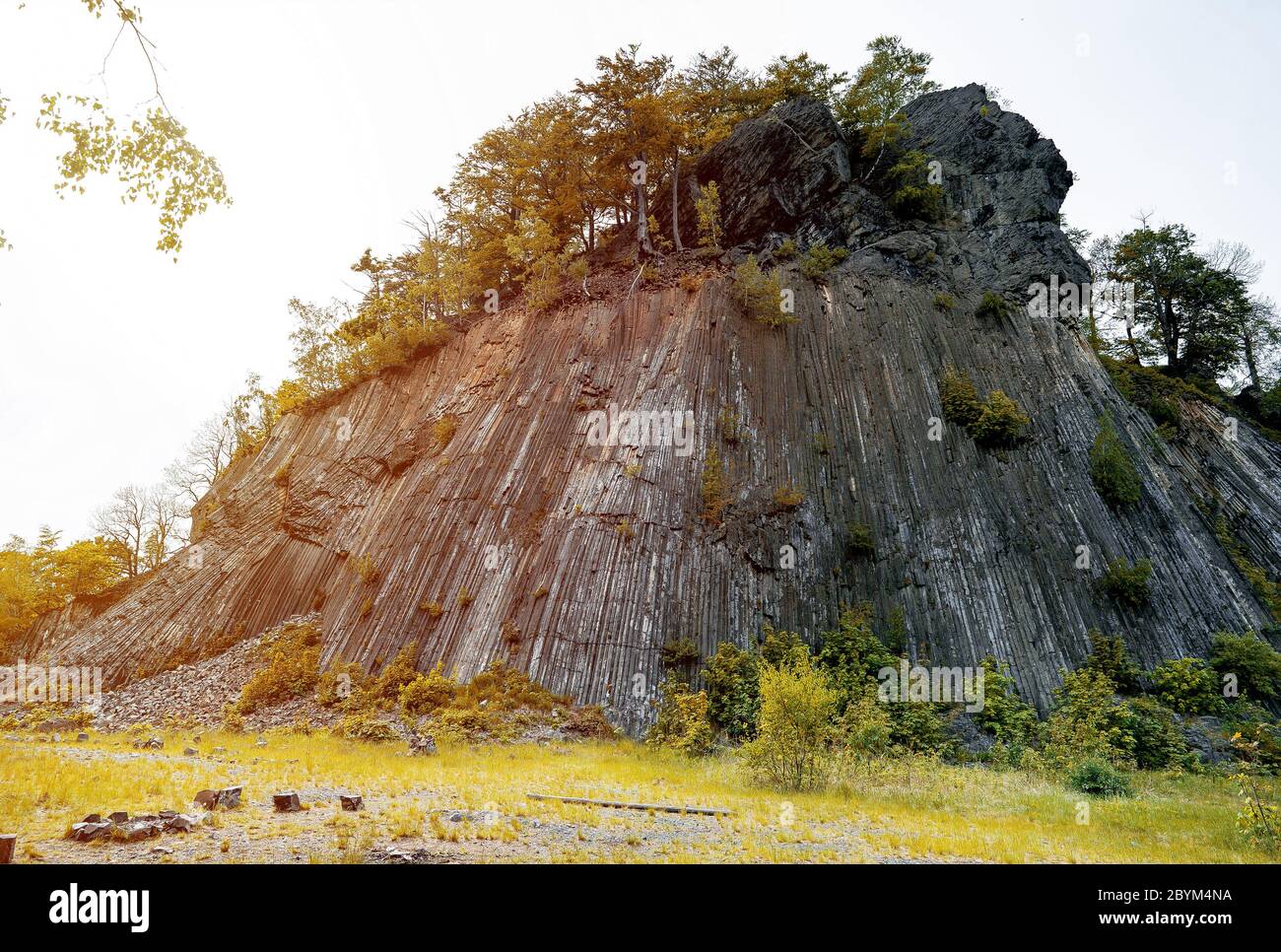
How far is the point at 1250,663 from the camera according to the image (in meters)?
19.1

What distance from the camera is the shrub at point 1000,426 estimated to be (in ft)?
81.0

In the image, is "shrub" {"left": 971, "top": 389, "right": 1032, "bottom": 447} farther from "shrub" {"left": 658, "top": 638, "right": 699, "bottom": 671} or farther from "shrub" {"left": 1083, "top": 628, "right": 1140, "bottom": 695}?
"shrub" {"left": 658, "top": 638, "right": 699, "bottom": 671}

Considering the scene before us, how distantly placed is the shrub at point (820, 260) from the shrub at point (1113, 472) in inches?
500

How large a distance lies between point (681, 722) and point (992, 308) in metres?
21.8

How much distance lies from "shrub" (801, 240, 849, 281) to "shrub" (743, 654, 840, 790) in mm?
20539

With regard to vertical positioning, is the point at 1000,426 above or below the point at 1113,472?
above

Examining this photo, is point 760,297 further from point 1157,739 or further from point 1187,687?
A: point 1157,739

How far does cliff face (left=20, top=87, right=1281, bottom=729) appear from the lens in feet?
67.7
